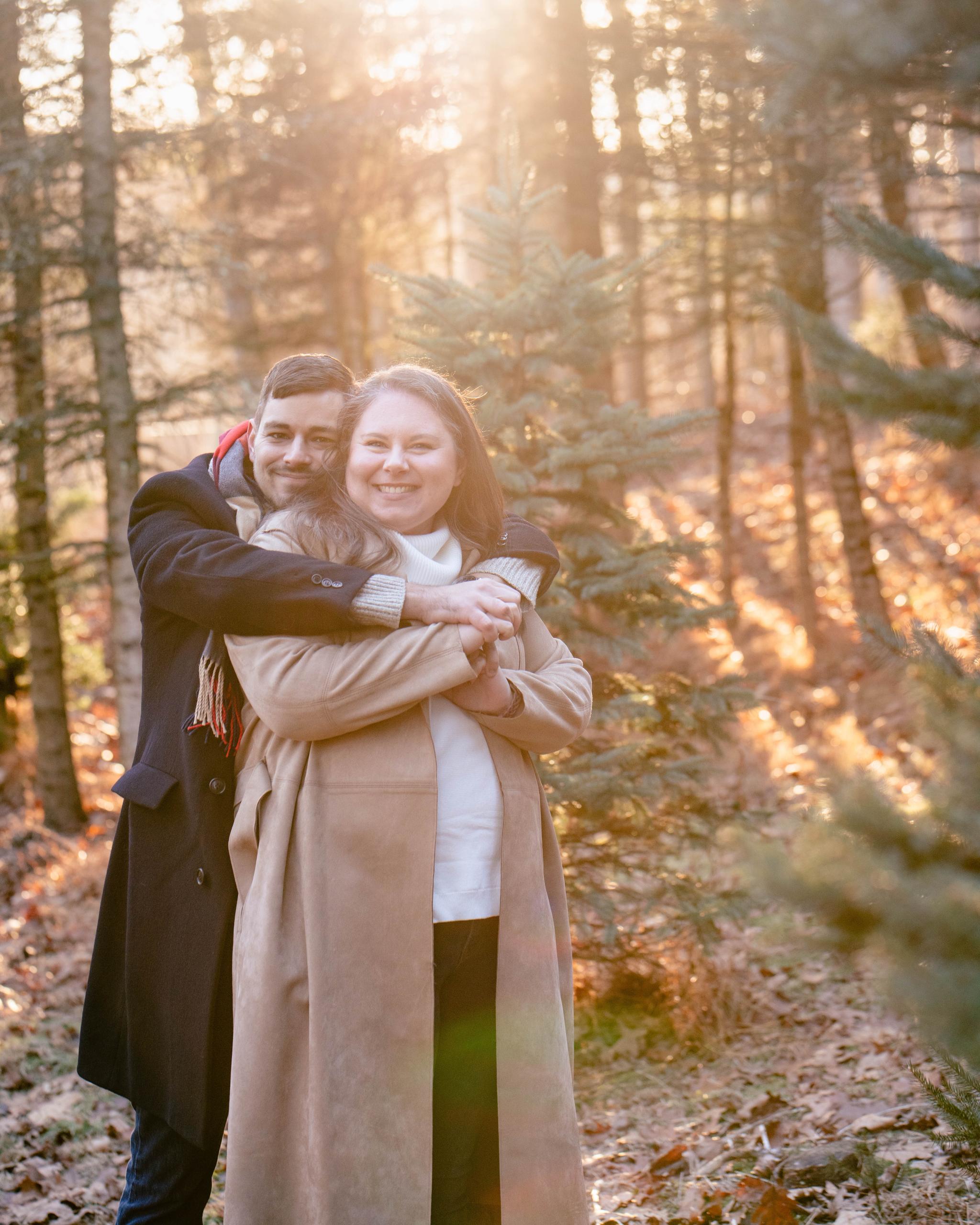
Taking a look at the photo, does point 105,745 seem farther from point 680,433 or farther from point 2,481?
point 680,433

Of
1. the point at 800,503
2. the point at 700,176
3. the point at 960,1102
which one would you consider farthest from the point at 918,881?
the point at 700,176

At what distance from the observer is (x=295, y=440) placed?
2.75m

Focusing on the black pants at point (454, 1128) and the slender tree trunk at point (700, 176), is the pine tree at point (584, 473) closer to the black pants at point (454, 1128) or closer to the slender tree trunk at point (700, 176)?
the black pants at point (454, 1128)

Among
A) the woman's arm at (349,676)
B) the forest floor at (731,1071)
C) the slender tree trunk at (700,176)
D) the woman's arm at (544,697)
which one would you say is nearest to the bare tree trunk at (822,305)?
the slender tree trunk at (700,176)

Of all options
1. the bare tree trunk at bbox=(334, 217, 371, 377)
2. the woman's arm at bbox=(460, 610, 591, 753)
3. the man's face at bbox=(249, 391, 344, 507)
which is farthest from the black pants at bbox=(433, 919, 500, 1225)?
the bare tree trunk at bbox=(334, 217, 371, 377)

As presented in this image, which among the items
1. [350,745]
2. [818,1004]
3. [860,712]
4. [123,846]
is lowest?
[818,1004]

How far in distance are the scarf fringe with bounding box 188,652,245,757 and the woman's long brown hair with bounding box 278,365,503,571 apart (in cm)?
39

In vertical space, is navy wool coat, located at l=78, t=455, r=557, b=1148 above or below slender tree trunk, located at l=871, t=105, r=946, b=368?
below

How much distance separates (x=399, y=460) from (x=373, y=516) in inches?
6.4

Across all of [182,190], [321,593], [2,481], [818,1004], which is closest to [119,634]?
[2,481]

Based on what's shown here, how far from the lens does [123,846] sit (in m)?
2.81

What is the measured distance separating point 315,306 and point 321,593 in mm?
13886

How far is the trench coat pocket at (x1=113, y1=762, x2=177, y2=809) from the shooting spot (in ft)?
8.46

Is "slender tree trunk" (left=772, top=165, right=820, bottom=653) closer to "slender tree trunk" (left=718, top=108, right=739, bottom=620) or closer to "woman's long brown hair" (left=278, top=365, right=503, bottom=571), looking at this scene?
"slender tree trunk" (left=718, top=108, right=739, bottom=620)
